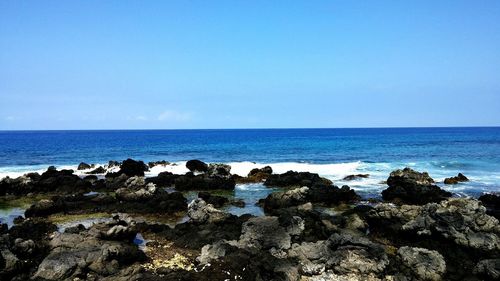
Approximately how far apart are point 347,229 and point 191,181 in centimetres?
1976

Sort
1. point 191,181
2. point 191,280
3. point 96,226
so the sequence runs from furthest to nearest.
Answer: point 191,181 < point 96,226 < point 191,280

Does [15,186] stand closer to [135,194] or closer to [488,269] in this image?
[135,194]

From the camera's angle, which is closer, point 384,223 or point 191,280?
point 191,280

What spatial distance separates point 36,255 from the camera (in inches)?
661

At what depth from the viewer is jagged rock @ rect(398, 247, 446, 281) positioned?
1546cm

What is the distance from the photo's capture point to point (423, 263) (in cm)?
1595

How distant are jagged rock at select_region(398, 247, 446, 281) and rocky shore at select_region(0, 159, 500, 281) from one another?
4 cm

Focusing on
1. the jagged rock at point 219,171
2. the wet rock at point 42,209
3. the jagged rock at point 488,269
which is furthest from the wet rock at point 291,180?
the jagged rock at point 488,269

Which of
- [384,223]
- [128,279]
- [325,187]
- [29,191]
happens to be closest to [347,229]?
[384,223]

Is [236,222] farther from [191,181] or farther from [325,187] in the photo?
[191,181]

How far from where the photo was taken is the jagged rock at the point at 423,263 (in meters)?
15.5

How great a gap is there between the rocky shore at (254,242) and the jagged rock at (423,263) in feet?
0.13

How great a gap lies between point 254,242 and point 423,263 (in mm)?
7204

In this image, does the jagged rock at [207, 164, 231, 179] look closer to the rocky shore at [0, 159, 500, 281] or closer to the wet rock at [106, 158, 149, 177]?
the wet rock at [106, 158, 149, 177]
